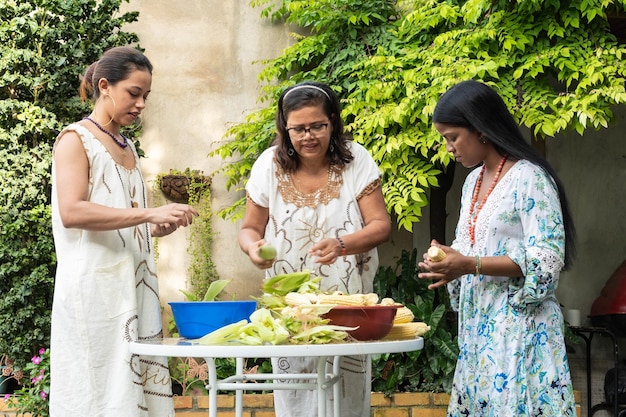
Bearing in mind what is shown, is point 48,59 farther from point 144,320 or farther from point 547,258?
point 547,258

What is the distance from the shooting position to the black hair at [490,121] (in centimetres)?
282

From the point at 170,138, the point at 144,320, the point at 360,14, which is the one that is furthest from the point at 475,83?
→ the point at 170,138

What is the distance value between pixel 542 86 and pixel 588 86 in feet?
1.05

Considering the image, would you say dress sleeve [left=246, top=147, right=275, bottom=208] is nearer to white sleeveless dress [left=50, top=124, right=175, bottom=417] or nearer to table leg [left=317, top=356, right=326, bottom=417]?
white sleeveless dress [left=50, top=124, right=175, bottom=417]

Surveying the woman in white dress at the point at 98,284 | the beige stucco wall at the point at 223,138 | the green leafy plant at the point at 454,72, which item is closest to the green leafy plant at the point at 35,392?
the beige stucco wall at the point at 223,138

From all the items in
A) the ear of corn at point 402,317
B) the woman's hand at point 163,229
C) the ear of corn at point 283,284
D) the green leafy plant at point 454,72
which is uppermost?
the green leafy plant at point 454,72

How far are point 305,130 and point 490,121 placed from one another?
2.40 feet

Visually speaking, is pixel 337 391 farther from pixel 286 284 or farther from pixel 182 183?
pixel 182 183

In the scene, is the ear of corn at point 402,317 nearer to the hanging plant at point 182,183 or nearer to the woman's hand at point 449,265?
the woman's hand at point 449,265

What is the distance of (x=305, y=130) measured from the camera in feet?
10.6

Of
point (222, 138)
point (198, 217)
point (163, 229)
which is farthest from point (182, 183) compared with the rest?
point (163, 229)

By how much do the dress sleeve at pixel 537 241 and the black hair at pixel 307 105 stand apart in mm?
840

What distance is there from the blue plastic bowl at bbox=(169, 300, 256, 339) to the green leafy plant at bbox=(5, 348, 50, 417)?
9.94 ft

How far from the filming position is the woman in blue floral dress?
267 cm
